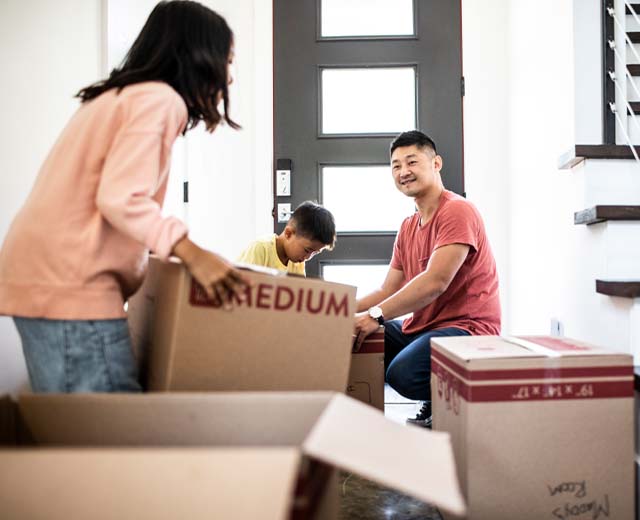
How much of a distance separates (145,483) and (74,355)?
1.49ft

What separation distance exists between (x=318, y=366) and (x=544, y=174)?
157cm

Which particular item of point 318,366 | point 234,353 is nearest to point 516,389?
point 318,366

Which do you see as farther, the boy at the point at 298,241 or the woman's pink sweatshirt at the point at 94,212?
the boy at the point at 298,241

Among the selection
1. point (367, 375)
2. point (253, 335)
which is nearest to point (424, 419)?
point (367, 375)

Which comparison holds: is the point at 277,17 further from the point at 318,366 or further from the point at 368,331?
the point at 318,366

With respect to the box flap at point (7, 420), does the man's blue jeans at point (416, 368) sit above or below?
below

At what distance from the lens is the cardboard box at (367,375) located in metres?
1.66

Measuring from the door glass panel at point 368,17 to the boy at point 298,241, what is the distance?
126 cm

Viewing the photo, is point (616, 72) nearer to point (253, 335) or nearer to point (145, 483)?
point (253, 335)

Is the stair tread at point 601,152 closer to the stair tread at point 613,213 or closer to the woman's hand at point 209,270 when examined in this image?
the stair tread at point 613,213

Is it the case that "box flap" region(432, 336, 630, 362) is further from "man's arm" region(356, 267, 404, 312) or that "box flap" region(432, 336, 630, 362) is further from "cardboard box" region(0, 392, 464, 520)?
"man's arm" region(356, 267, 404, 312)

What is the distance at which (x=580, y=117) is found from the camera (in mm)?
1887

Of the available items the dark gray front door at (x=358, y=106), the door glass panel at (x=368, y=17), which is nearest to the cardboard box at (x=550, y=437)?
the dark gray front door at (x=358, y=106)

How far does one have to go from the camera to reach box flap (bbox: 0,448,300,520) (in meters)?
0.54
